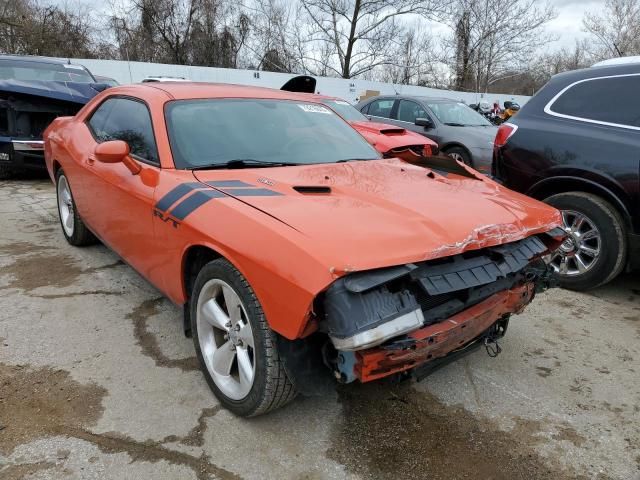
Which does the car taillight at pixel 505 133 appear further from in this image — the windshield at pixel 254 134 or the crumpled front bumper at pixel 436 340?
the crumpled front bumper at pixel 436 340

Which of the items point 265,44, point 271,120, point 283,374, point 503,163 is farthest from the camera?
point 265,44

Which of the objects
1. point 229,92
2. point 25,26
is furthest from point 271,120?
point 25,26

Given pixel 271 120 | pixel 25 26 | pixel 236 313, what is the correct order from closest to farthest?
pixel 236 313 → pixel 271 120 → pixel 25 26

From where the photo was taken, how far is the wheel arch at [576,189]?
3.73 metres

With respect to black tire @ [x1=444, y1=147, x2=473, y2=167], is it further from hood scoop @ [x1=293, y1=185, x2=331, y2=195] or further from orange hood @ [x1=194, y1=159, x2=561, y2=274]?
hood scoop @ [x1=293, y1=185, x2=331, y2=195]

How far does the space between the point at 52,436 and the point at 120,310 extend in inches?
51.4

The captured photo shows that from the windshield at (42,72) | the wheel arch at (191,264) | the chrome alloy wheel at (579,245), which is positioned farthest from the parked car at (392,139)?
the windshield at (42,72)

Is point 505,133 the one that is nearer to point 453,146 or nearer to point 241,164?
point 241,164

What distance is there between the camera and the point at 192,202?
2.40 meters

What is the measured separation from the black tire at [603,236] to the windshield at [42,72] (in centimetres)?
828

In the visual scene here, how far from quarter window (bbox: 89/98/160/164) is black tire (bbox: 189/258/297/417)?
3.40ft

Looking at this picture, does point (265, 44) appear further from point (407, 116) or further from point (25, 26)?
point (407, 116)

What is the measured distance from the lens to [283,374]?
2.06 metres

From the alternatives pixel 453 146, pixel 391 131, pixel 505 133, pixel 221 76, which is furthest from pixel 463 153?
pixel 221 76
